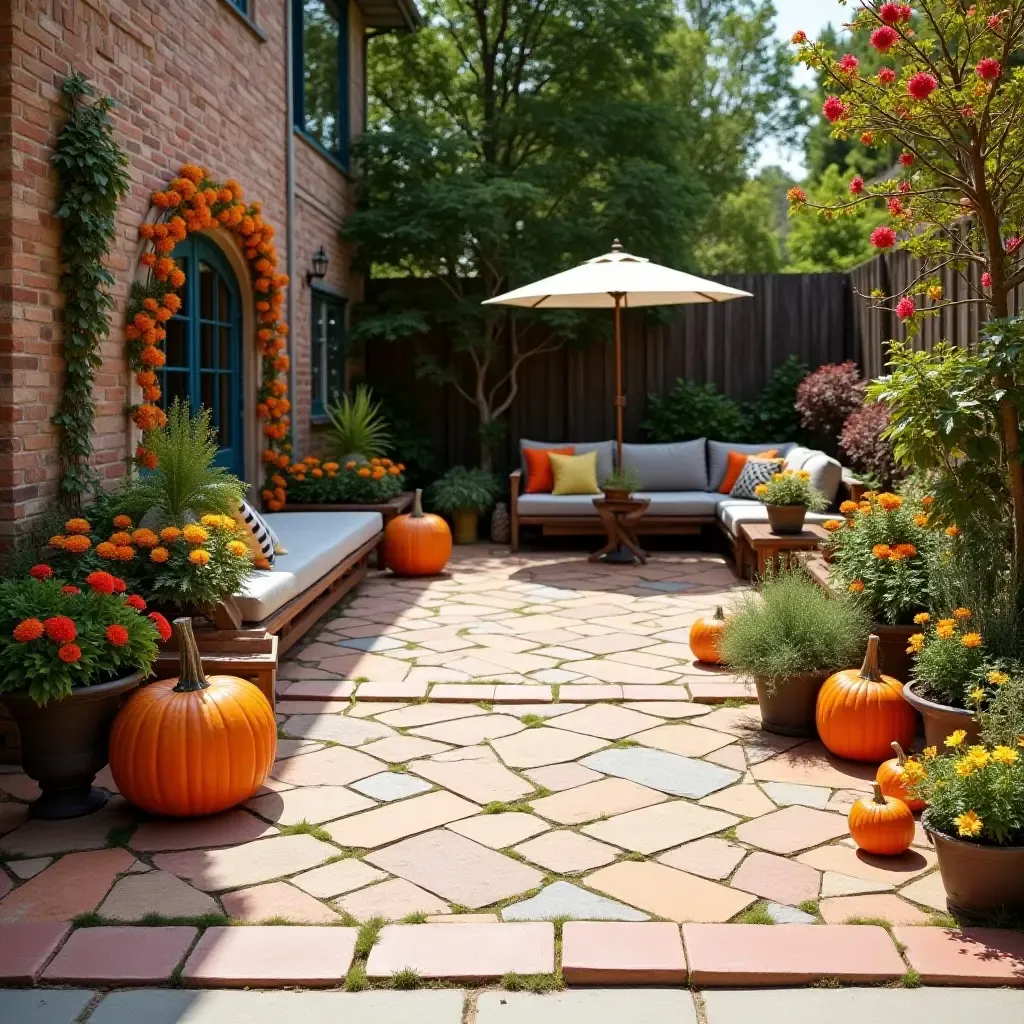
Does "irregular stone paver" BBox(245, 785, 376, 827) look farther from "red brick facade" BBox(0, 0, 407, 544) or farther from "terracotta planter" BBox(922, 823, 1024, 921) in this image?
"terracotta planter" BBox(922, 823, 1024, 921)

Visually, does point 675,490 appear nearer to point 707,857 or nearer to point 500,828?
point 500,828

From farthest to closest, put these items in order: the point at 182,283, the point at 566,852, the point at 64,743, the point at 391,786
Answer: the point at 182,283
the point at 391,786
the point at 64,743
the point at 566,852

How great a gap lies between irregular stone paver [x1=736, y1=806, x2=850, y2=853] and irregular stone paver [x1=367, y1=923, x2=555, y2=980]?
2.89ft

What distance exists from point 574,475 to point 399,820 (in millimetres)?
6484

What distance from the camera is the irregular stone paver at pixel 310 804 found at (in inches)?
145

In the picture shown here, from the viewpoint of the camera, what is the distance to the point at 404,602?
292 inches

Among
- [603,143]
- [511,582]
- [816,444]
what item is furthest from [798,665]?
[603,143]

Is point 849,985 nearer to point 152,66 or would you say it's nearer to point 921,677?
point 921,677

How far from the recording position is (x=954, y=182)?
409cm

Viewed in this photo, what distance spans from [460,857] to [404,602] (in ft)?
13.6

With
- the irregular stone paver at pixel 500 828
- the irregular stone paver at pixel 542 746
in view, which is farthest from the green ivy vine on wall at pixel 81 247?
the irregular stone paver at pixel 500 828

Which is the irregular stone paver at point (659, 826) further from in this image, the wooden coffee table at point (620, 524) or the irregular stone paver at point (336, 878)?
the wooden coffee table at point (620, 524)

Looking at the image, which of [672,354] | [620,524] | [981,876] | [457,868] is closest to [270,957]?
[457,868]

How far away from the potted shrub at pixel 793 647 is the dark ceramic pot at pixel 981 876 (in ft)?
4.72
